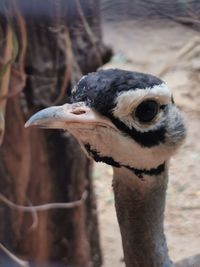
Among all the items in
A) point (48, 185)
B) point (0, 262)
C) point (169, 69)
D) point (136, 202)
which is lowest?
point (169, 69)

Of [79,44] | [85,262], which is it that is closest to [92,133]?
[79,44]

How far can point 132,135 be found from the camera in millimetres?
990

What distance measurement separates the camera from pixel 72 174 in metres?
1.71

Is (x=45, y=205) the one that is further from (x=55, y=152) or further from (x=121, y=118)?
(x=121, y=118)

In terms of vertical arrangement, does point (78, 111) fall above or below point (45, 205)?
above

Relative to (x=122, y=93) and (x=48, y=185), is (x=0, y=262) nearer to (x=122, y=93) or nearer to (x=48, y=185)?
(x=48, y=185)

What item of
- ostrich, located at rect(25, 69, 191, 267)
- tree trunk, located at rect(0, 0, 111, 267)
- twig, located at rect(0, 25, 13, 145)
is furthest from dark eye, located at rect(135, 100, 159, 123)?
twig, located at rect(0, 25, 13, 145)

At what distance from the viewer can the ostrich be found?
95cm

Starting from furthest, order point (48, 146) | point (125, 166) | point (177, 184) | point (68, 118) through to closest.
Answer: point (177, 184), point (48, 146), point (125, 166), point (68, 118)

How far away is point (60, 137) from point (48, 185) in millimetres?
143

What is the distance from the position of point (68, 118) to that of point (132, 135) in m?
0.11

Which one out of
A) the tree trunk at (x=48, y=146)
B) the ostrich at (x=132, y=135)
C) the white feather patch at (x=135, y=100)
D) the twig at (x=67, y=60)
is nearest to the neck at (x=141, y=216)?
the ostrich at (x=132, y=135)

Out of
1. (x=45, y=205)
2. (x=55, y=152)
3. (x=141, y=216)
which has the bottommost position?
(x=45, y=205)

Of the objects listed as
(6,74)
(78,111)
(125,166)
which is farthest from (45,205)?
(78,111)
